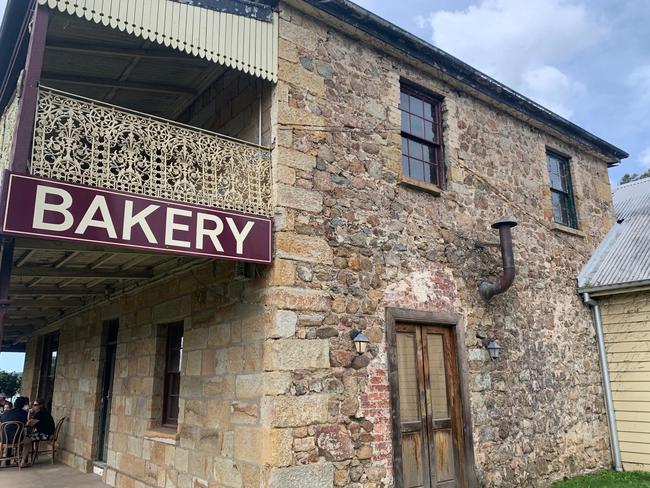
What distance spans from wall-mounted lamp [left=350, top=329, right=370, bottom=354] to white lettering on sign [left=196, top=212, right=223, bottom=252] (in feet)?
6.12

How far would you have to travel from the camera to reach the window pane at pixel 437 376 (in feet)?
22.6

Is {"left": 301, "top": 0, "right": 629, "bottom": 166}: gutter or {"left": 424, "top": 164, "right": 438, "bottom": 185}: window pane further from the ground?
{"left": 301, "top": 0, "right": 629, "bottom": 166}: gutter

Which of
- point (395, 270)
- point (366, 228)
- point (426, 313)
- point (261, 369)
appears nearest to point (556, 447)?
point (426, 313)

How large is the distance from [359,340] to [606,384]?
605cm

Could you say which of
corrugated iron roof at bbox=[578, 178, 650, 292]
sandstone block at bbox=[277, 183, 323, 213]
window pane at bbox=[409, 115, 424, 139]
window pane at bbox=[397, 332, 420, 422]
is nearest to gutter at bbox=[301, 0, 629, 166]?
window pane at bbox=[409, 115, 424, 139]

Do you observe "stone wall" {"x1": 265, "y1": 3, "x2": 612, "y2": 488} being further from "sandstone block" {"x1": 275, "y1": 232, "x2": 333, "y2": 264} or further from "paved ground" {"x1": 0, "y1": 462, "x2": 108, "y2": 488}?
"paved ground" {"x1": 0, "y1": 462, "x2": 108, "y2": 488}

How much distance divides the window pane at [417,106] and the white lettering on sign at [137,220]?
4546 millimetres

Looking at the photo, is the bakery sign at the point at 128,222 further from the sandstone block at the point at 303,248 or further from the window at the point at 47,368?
the window at the point at 47,368

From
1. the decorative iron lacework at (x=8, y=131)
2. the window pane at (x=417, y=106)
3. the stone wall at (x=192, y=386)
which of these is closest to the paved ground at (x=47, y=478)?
the stone wall at (x=192, y=386)

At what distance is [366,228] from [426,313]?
143 cm

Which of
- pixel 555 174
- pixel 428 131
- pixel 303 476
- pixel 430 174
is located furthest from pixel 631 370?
pixel 303 476

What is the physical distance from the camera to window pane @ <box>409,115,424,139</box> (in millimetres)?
7764

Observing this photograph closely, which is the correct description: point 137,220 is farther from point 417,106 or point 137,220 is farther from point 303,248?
point 417,106

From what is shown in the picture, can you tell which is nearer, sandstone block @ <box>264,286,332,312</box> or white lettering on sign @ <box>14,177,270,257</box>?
white lettering on sign @ <box>14,177,270,257</box>
